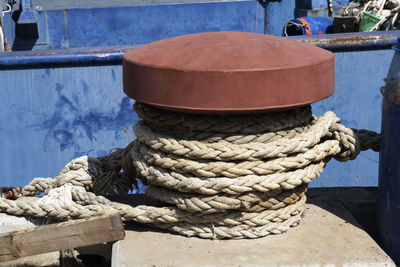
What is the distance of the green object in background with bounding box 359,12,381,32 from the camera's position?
3.99 meters

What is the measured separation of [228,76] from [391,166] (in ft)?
1.77

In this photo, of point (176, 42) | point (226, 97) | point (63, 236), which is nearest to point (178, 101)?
point (226, 97)

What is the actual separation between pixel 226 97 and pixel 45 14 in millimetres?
4507

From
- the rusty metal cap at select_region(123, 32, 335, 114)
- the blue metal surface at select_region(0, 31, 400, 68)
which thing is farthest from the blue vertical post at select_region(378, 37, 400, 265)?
the blue metal surface at select_region(0, 31, 400, 68)

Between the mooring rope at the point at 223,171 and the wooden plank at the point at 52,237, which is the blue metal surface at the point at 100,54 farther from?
the wooden plank at the point at 52,237

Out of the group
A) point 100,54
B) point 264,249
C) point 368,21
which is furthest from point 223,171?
point 368,21

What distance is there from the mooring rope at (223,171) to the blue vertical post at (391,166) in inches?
4.3

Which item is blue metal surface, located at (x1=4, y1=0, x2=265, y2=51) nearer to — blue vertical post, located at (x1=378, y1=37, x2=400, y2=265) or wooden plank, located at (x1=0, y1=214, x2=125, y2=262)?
blue vertical post, located at (x1=378, y1=37, x2=400, y2=265)

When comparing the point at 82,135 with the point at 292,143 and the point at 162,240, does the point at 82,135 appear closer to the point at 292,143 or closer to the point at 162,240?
the point at 162,240

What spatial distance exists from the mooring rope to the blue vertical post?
109mm

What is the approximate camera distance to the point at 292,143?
4.32 feet

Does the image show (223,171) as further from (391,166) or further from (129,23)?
(129,23)

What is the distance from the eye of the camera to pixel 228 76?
3.91 feet

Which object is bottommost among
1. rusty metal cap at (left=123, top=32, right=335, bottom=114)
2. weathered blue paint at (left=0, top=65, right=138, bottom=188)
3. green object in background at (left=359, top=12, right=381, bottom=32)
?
weathered blue paint at (left=0, top=65, right=138, bottom=188)
